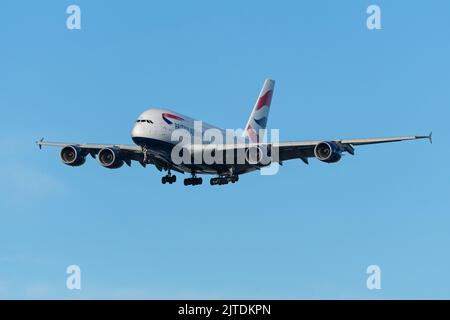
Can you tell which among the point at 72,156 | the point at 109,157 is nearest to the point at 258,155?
the point at 109,157

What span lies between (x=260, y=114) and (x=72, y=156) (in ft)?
74.7

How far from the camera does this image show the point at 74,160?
76.9 m

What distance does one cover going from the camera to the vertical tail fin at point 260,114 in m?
89.9

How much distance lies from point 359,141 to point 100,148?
20.7 metres

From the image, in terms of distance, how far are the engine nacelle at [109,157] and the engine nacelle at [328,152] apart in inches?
624

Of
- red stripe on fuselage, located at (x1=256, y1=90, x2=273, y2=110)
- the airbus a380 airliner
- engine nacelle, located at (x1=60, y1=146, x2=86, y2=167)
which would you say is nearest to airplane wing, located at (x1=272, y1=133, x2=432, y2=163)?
the airbus a380 airliner

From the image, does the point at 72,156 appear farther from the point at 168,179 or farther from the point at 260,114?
the point at 260,114

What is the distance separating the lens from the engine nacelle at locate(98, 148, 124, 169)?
247 feet

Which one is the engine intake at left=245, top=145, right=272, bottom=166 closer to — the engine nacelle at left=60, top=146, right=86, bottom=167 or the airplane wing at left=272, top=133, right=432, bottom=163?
the airplane wing at left=272, top=133, right=432, bottom=163

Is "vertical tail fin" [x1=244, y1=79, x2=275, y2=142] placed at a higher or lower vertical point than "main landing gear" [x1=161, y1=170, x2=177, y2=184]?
higher

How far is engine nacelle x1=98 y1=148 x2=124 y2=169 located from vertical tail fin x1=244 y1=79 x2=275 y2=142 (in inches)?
652
